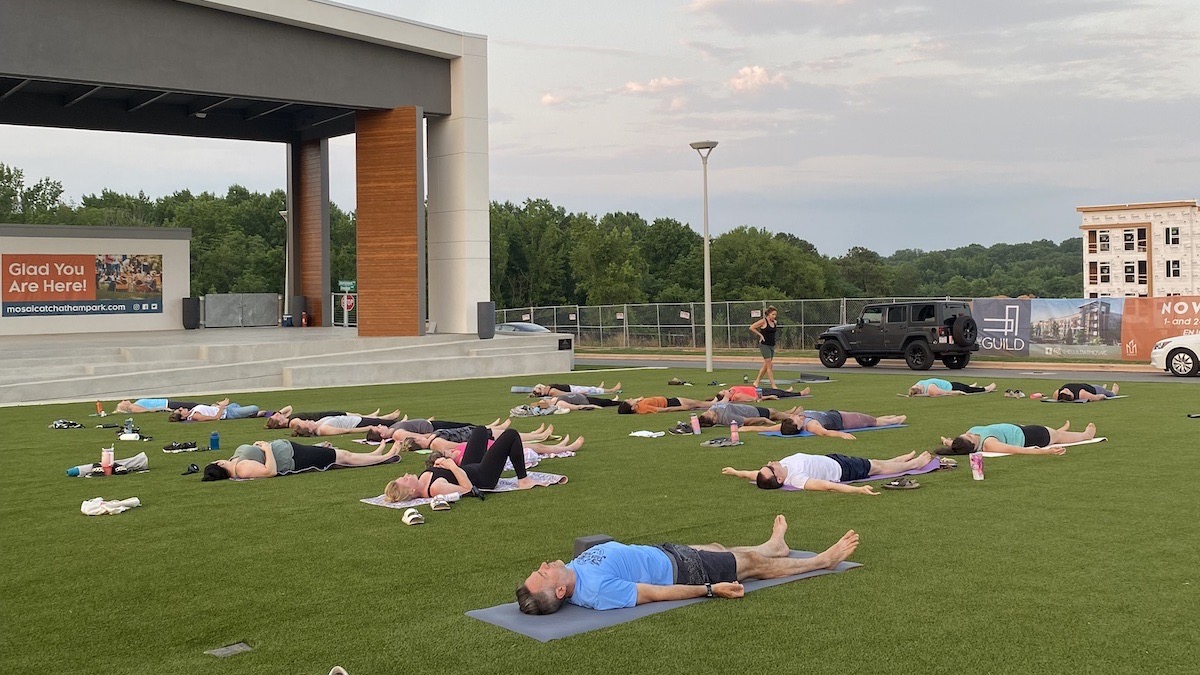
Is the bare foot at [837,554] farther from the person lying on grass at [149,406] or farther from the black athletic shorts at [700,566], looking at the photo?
the person lying on grass at [149,406]

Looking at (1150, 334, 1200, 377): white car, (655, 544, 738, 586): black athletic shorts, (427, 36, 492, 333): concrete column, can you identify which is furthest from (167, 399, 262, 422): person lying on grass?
(1150, 334, 1200, 377): white car

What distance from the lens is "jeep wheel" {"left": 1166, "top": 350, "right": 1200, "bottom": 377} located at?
28.4 metres

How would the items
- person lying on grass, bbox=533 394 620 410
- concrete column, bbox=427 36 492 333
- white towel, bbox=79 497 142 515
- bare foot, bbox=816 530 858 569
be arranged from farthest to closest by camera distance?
1. concrete column, bbox=427 36 492 333
2. person lying on grass, bbox=533 394 620 410
3. white towel, bbox=79 497 142 515
4. bare foot, bbox=816 530 858 569

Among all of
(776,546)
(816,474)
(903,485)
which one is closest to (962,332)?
(903,485)

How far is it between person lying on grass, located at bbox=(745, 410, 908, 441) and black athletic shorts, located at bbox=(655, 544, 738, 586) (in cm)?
807

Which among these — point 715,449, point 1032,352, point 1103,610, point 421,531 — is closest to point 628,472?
point 715,449

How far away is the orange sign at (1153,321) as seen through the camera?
115 ft

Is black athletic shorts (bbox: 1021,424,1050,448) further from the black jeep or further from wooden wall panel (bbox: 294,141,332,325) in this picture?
wooden wall panel (bbox: 294,141,332,325)

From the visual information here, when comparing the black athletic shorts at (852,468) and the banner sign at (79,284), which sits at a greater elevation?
the banner sign at (79,284)

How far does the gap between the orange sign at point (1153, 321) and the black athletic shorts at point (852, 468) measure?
2823 cm

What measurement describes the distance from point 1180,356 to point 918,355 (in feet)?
24.3

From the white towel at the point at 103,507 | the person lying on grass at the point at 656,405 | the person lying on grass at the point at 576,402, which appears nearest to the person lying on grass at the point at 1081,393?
the person lying on grass at the point at 656,405

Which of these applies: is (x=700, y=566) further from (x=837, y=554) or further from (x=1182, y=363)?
(x=1182, y=363)

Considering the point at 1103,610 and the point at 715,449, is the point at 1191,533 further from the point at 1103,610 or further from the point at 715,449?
the point at 715,449
